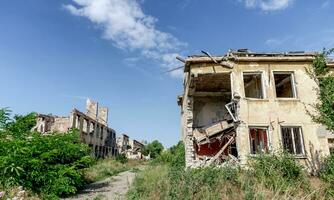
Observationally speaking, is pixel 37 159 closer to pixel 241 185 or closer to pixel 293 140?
pixel 241 185

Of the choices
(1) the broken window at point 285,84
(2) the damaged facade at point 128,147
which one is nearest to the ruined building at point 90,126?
(2) the damaged facade at point 128,147

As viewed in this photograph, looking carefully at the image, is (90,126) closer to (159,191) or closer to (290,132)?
(290,132)

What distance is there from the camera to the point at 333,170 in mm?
9539

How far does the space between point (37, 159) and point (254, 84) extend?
12.8 metres

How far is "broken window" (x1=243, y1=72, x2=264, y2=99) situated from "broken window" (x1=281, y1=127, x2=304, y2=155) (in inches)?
90.1

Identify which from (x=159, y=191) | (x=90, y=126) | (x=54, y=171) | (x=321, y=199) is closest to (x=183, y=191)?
(x=159, y=191)

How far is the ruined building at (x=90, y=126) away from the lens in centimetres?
2748

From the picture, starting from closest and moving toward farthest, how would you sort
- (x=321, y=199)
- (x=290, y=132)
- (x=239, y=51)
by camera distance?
(x=321, y=199) → (x=290, y=132) → (x=239, y=51)

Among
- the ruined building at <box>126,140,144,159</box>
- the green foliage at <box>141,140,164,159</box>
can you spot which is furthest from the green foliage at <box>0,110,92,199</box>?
the green foliage at <box>141,140,164,159</box>

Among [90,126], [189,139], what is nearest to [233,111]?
[189,139]

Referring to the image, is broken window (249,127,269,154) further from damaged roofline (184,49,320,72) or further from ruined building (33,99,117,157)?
ruined building (33,99,117,157)

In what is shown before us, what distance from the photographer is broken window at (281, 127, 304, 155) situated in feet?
46.8

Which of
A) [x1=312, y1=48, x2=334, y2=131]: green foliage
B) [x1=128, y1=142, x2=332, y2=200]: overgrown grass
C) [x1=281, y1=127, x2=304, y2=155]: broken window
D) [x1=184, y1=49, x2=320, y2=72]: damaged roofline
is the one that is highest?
[x1=184, y1=49, x2=320, y2=72]: damaged roofline

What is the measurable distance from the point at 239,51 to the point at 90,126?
21.0 meters
